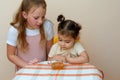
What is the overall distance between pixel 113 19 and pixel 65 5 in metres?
0.35

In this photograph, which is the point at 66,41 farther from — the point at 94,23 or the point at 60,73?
the point at 94,23

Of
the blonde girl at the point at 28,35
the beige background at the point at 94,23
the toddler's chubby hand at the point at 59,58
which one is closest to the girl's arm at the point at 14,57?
the blonde girl at the point at 28,35

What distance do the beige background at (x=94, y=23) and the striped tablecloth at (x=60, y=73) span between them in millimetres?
563

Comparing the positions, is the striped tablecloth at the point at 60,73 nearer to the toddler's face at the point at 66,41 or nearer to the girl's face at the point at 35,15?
the toddler's face at the point at 66,41

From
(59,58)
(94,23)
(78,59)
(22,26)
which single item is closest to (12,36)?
(22,26)

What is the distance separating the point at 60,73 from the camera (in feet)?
4.44

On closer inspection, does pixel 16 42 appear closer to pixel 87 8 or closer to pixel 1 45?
pixel 1 45

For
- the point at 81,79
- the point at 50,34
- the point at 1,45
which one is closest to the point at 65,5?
the point at 50,34

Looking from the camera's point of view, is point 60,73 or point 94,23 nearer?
point 60,73

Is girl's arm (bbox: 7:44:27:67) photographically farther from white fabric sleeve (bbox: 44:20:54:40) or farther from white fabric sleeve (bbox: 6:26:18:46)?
white fabric sleeve (bbox: 44:20:54:40)

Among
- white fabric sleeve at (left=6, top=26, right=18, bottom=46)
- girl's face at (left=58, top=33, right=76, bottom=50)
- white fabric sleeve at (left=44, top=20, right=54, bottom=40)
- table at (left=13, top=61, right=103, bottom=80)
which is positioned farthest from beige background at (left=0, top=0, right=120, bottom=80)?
table at (left=13, top=61, right=103, bottom=80)

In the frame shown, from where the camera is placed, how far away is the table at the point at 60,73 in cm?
130

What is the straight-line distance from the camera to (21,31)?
166cm

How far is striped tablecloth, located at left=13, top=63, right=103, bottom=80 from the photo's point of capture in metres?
1.30
